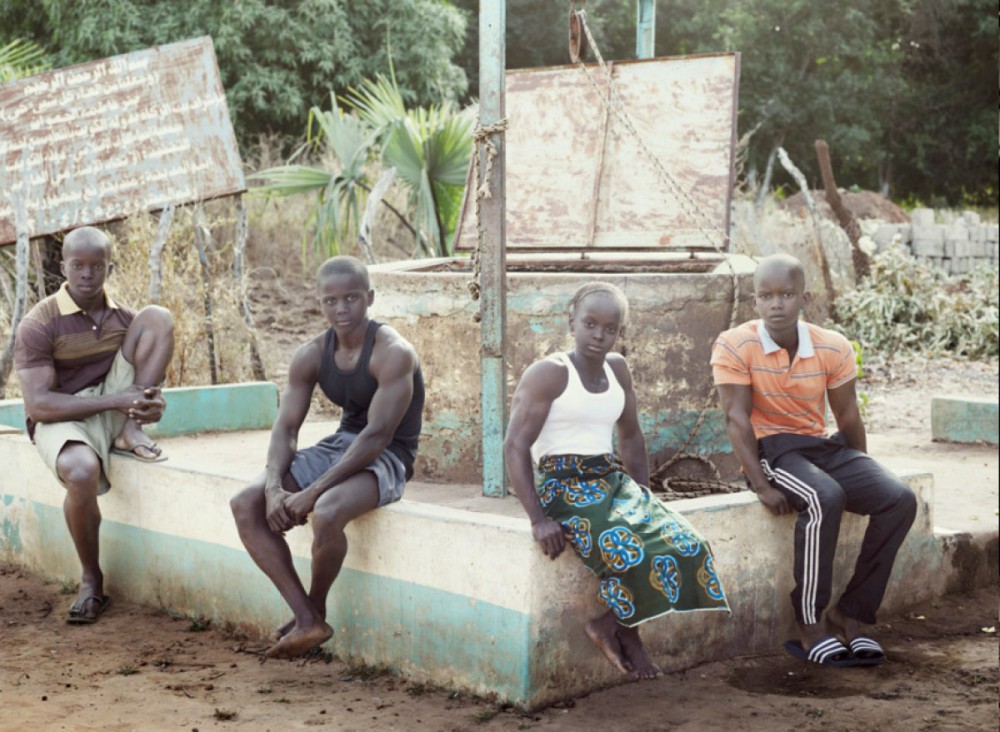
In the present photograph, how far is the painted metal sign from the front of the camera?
322 inches

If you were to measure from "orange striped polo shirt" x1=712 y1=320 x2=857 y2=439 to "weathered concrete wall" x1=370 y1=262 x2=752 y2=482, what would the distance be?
1.08 metres

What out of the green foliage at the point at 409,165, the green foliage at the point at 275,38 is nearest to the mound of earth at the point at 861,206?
the green foliage at the point at 275,38

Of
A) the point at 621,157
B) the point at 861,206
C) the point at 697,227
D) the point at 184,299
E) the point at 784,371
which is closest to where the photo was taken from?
the point at 784,371

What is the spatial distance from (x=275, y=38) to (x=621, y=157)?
416 inches

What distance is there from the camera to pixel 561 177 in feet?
22.6

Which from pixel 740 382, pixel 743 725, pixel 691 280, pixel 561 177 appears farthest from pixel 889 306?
pixel 743 725

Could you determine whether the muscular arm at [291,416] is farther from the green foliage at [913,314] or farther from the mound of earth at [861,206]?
the mound of earth at [861,206]

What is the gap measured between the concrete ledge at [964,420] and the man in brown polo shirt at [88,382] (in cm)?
539

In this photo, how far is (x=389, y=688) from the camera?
4.14m

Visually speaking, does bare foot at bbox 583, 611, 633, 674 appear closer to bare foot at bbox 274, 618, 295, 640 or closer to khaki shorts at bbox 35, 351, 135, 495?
bare foot at bbox 274, 618, 295, 640

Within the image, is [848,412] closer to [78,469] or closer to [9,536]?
[78,469]

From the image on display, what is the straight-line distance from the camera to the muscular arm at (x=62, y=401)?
5.14 metres

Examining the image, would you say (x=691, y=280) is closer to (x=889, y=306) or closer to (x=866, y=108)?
(x=889, y=306)

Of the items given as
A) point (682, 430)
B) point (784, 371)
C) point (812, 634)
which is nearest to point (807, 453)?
A: point (784, 371)
